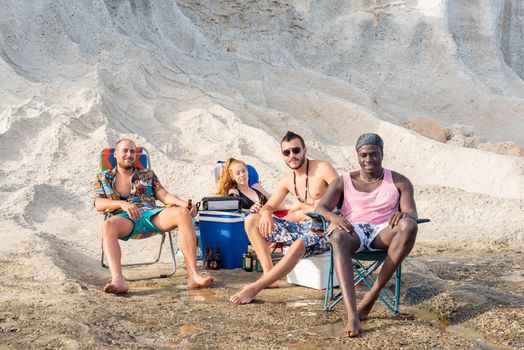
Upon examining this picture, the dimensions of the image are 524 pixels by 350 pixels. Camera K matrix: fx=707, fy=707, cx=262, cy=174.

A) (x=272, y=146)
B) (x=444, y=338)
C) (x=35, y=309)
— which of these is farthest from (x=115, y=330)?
(x=272, y=146)

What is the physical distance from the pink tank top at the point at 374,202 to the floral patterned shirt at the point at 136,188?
1814mm

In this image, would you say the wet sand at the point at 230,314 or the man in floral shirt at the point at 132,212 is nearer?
the wet sand at the point at 230,314

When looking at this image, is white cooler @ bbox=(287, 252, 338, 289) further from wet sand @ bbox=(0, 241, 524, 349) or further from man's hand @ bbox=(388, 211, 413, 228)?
man's hand @ bbox=(388, 211, 413, 228)

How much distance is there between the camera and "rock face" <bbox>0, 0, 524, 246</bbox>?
9484 millimetres

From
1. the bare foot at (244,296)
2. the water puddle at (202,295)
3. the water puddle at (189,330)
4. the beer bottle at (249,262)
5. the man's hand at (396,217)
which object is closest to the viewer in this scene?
the water puddle at (189,330)

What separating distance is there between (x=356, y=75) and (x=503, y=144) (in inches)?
215

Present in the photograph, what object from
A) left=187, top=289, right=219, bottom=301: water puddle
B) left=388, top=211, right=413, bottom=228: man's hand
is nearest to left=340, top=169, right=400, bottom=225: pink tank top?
left=388, top=211, right=413, bottom=228: man's hand

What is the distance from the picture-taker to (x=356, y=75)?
713 inches

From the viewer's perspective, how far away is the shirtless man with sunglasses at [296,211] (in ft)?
15.5

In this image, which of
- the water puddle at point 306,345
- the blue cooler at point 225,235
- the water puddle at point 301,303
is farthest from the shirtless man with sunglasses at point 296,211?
the water puddle at point 306,345

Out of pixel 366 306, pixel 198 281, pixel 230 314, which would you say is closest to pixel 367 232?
→ pixel 366 306

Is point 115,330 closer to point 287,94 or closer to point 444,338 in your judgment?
point 444,338

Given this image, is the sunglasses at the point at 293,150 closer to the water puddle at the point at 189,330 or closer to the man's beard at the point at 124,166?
the man's beard at the point at 124,166

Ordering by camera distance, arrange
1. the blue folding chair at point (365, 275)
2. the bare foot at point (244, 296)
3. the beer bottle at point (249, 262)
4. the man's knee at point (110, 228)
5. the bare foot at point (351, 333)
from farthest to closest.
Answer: the beer bottle at point (249, 262) < the man's knee at point (110, 228) < the bare foot at point (244, 296) < the blue folding chair at point (365, 275) < the bare foot at point (351, 333)
